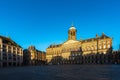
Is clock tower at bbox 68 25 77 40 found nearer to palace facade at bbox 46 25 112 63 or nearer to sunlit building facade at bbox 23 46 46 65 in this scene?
palace facade at bbox 46 25 112 63

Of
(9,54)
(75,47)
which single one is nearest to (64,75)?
(9,54)

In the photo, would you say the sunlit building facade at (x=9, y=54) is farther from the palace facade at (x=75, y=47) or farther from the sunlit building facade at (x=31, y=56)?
the palace facade at (x=75, y=47)

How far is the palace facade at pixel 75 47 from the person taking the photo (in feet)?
294

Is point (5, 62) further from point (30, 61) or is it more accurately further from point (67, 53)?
point (67, 53)

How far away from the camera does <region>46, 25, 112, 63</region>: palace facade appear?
89.6 m

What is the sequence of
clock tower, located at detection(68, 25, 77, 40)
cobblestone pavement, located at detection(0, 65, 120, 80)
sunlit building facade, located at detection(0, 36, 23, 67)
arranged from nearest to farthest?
cobblestone pavement, located at detection(0, 65, 120, 80), sunlit building facade, located at detection(0, 36, 23, 67), clock tower, located at detection(68, 25, 77, 40)

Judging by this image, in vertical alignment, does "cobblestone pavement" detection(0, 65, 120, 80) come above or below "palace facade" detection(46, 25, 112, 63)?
below

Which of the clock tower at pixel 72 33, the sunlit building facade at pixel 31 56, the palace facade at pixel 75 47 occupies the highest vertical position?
the clock tower at pixel 72 33

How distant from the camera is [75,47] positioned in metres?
106

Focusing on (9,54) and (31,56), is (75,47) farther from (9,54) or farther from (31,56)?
(9,54)

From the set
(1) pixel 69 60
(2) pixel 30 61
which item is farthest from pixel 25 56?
(1) pixel 69 60

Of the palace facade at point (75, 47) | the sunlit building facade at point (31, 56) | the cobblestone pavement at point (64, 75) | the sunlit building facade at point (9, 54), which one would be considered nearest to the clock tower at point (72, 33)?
the palace facade at point (75, 47)

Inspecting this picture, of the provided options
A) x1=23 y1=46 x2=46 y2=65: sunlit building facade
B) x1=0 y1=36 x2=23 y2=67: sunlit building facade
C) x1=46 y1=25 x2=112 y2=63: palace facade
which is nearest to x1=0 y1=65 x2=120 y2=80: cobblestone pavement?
x1=0 y1=36 x2=23 y2=67: sunlit building facade

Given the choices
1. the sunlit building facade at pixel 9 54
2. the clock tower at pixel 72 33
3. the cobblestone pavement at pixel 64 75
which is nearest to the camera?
the cobblestone pavement at pixel 64 75
